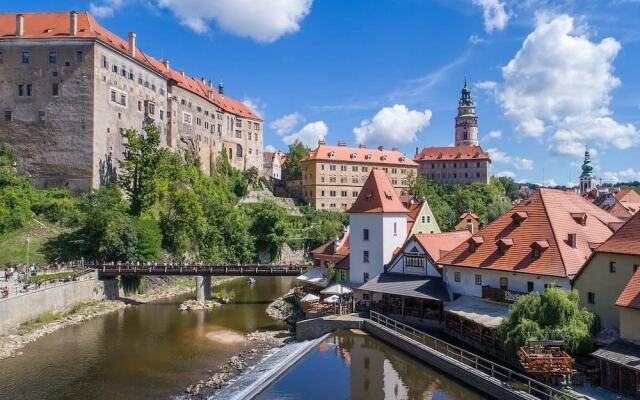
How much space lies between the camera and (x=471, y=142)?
149750 mm

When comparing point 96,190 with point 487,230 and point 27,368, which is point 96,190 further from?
point 487,230

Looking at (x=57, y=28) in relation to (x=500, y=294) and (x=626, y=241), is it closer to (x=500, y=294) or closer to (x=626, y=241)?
(x=500, y=294)

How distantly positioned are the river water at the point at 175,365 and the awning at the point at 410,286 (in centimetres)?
378

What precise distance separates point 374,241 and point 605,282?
678 inches

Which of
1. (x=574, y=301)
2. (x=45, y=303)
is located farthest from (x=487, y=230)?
(x=45, y=303)

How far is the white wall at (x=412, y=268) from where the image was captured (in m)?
33.2

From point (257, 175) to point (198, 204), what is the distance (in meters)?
31.0

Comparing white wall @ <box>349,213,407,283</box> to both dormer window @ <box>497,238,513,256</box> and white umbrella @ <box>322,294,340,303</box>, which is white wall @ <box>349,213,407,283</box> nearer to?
white umbrella @ <box>322,294,340,303</box>

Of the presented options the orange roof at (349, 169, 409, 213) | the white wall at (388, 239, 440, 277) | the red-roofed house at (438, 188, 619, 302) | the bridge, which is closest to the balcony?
the red-roofed house at (438, 188, 619, 302)

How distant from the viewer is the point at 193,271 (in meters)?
45.5

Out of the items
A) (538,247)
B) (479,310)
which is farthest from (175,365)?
(538,247)

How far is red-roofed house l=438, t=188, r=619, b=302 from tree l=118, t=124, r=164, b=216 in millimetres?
37314

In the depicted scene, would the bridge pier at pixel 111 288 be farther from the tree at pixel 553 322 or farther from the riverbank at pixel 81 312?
the tree at pixel 553 322

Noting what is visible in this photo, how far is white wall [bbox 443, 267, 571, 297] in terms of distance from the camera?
25.6 meters
